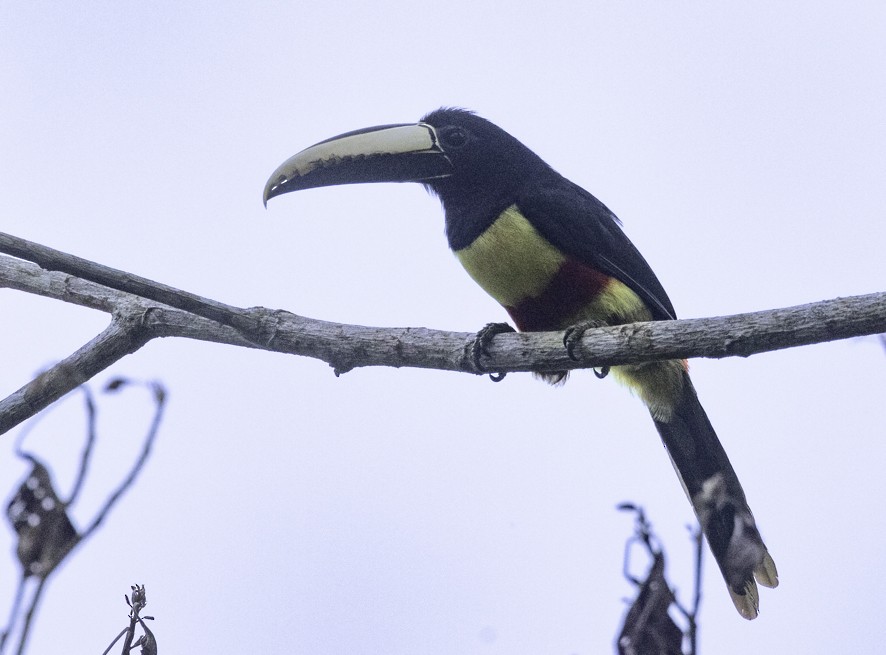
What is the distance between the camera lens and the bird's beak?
5469mm

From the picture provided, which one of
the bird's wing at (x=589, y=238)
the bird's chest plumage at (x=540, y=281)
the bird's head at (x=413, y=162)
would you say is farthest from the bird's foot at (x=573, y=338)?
the bird's head at (x=413, y=162)

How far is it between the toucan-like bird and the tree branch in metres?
0.66

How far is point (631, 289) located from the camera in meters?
5.04

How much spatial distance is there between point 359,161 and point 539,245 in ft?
4.04

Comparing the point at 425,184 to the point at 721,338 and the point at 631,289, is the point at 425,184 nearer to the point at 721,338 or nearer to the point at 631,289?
the point at 631,289

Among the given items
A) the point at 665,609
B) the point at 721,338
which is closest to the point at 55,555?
the point at 665,609

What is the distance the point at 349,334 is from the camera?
3990 mm

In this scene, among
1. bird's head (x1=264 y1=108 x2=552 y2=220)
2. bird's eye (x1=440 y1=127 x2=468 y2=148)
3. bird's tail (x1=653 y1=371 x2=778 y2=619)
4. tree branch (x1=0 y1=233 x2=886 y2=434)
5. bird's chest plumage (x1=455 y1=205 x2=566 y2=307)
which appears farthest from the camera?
bird's eye (x1=440 y1=127 x2=468 y2=148)

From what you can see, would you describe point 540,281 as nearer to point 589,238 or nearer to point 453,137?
point 589,238

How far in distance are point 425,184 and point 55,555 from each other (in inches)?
174

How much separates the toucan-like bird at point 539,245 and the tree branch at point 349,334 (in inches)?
26.1

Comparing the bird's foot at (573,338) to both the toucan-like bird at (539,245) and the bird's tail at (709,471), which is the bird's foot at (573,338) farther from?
the bird's tail at (709,471)

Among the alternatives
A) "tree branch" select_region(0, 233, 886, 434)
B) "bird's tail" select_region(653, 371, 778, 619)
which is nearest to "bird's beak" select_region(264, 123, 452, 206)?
"tree branch" select_region(0, 233, 886, 434)

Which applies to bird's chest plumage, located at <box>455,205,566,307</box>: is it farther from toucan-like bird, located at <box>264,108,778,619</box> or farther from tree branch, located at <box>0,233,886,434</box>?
tree branch, located at <box>0,233,886,434</box>
